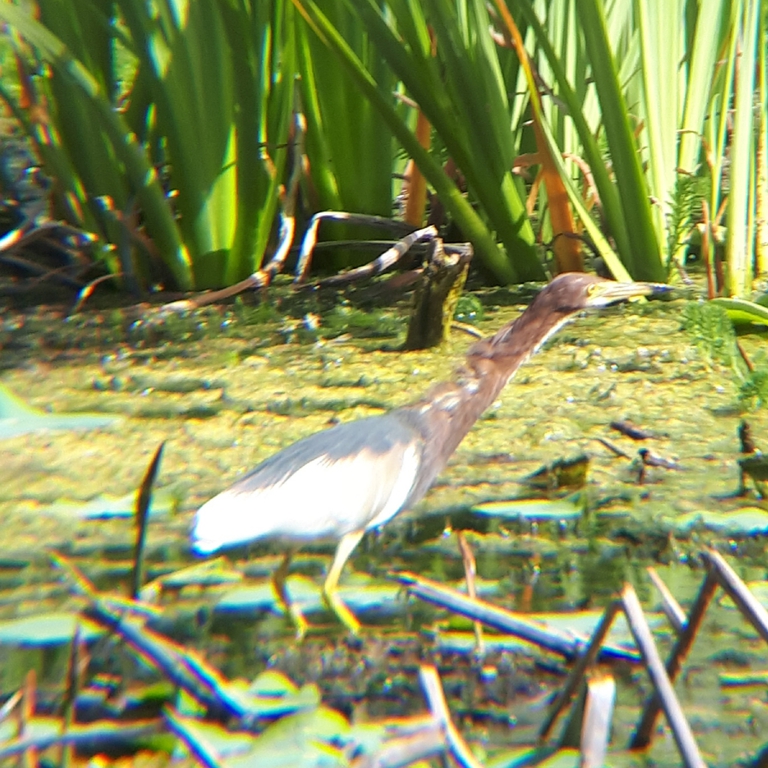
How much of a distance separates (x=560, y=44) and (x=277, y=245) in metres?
0.91

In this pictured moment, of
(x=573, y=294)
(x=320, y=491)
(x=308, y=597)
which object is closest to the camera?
(x=308, y=597)

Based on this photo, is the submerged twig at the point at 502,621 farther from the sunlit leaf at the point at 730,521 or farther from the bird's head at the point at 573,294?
the bird's head at the point at 573,294

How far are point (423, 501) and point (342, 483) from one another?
355mm

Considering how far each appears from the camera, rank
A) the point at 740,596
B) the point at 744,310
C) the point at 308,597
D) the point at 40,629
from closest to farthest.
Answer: the point at 740,596
the point at 40,629
the point at 308,597
the point at 744,310

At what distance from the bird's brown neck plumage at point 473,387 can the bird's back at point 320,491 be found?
0.09 meters

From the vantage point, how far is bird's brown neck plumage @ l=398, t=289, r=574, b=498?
5.49ft

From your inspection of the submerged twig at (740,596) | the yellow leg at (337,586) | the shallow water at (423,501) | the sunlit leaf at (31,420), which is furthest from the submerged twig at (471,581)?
the sunlit leaf at (31,420)

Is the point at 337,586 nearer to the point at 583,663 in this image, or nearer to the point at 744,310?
the point at 583,663

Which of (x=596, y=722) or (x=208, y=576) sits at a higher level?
(x=596, y=722)

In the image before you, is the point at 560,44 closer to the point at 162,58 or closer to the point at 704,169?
the point at 704,169

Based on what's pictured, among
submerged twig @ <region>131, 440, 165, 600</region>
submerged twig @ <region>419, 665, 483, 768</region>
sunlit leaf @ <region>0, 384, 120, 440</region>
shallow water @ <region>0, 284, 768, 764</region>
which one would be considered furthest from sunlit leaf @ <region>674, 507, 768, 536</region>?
sunlit leaf @ <region>0, 384, 120, 440</region>

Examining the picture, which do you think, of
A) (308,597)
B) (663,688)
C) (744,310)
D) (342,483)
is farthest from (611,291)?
(663,688)

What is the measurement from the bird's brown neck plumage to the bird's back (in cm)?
9

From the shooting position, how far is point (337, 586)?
147 centimetres
